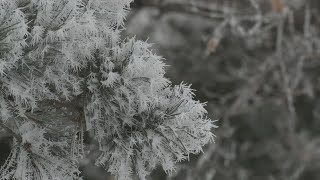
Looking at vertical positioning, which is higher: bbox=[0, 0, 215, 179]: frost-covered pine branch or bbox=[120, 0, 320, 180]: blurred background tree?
bbox=[120, 0, 320, 180]: blurred background tree

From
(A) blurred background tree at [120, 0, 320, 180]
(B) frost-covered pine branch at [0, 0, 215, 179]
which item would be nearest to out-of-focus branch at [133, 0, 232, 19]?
(A) blurred background tree at [120, 0, 320, 180]

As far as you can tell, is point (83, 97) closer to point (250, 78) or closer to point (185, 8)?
point (185, 8)

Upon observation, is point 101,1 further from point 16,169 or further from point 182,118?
point 16,169

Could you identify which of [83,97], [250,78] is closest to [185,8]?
[250,78]

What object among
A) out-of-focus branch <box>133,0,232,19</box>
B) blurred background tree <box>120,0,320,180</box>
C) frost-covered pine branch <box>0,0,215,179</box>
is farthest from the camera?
blurred background tree <box>120,0,320,180</box>

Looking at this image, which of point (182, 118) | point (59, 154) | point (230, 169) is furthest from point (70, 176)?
point (230, 169)

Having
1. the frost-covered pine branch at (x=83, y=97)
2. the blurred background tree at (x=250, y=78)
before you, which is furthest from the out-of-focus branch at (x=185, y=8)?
the frost-covered pine branch at (x=83, y=97)

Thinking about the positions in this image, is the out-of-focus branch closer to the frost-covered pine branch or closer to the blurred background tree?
the blurred background tree

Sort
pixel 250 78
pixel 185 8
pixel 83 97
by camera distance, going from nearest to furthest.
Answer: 1. pixel 83 97
2. pixel 185 8
3. pixel 250 78

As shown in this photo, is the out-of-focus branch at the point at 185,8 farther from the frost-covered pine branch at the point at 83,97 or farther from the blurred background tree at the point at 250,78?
the frost-covered pine branch at the point at 83,97
